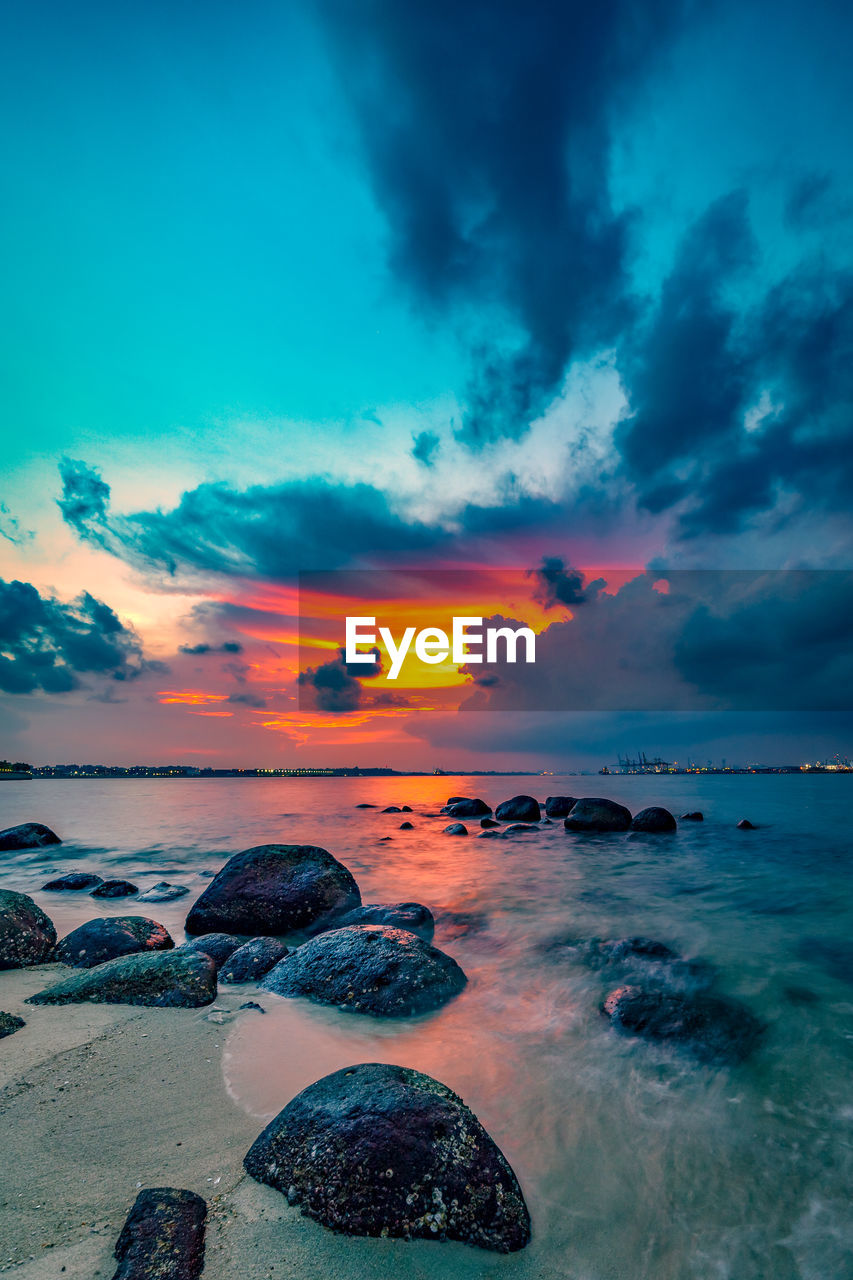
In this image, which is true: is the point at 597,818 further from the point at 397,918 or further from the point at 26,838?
the point at 26,838

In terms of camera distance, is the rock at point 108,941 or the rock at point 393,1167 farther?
the rock at point 108,941

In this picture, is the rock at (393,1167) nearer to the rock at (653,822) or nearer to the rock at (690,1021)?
the rock at (690,1021)

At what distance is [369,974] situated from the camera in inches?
219

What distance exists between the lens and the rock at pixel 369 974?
5418 mm

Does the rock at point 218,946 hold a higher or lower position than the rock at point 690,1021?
higher

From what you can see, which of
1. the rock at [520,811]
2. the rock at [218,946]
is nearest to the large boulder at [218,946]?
the rock at [218,946]

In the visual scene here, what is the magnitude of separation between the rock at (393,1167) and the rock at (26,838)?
20440 millimetres

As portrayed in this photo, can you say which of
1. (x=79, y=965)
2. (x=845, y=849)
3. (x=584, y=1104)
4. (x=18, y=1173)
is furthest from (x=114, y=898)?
(x=845, y=849)

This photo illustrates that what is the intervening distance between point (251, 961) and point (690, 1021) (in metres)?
4.54

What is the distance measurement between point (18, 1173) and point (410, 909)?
6243 mm

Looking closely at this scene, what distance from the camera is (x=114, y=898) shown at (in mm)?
10922

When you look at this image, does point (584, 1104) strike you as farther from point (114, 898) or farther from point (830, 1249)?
point (114, 898)

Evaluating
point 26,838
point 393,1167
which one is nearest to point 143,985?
point 393,1167

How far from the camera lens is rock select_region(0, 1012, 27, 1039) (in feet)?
14.9
